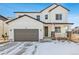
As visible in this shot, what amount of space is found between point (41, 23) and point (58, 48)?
0.81 meters

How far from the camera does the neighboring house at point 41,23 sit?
17.2 meters

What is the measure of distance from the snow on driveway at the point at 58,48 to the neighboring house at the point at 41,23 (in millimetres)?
242

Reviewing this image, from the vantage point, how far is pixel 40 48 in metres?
17.2

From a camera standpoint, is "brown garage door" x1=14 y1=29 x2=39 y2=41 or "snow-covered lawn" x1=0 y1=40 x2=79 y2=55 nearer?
"snow-covered lawn" x1=0 y1=40 x2=79 y2=55

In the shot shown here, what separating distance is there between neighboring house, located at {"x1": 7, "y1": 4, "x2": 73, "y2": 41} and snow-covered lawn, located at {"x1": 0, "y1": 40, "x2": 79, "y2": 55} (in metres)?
0.17

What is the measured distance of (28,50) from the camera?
17.2 meters

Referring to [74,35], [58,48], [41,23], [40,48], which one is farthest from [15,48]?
[74,35]

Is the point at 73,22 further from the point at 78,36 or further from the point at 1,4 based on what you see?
the point at 1,4

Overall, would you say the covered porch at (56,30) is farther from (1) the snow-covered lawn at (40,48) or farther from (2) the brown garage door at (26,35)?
(2) the brown garage door at (26,35)

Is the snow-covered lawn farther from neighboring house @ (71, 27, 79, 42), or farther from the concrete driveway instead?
neighboring house @ (71, 27, 79, 42)

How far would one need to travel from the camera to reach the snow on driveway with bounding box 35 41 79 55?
17.1 m

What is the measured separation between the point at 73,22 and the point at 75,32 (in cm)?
32

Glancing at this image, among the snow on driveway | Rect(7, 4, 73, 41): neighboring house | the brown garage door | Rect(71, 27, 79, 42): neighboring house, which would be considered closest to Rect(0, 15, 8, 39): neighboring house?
Rect(7, 4, 73, 41): neighboring house

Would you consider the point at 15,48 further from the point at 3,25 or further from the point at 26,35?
the point at 3,25
